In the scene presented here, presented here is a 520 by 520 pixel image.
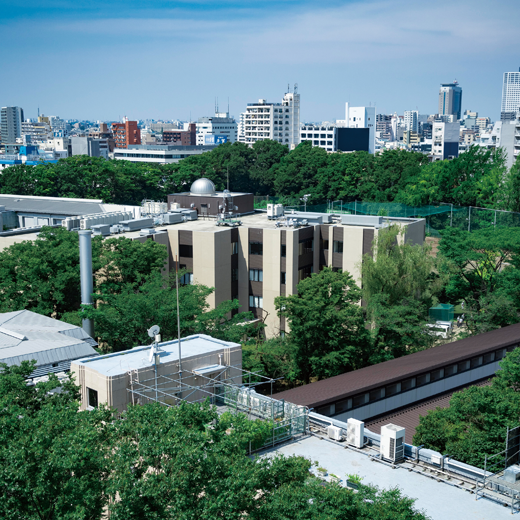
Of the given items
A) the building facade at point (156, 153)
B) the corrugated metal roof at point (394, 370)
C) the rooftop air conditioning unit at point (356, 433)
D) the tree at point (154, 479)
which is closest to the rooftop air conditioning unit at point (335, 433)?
the rooftop air conditioning unit at point (356, 433)

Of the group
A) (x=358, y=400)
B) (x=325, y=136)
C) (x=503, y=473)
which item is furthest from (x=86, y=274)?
(x=325, y=136)

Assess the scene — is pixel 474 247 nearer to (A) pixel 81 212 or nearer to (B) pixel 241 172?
Result: (A) pixel 81 212

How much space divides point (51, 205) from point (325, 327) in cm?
4424

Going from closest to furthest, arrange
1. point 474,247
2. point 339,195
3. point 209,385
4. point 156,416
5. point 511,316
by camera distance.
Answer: point 156,416 → point 209,385 → point 511,316 → point 474,247 → point 339,195

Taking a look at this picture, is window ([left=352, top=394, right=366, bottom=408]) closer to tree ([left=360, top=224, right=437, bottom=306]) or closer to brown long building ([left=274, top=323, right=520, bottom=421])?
brown long building ([left=274, top=323, right=520, bottom=421])

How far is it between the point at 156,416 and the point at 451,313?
1506 inches

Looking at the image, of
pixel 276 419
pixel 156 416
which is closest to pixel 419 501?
pixel 276 419

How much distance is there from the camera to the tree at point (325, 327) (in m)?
35.2

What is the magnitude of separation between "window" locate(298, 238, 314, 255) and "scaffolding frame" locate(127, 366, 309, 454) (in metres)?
26.0

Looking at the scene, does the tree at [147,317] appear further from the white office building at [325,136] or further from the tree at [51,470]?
the white office building at [325,136]

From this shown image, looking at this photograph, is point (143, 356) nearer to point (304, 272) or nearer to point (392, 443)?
point (392, 443)

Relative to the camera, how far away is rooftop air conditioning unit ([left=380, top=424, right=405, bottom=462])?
19344 mm

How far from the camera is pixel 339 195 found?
97.4m

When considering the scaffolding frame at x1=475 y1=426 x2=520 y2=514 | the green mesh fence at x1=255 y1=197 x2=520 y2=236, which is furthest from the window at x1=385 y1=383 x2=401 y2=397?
the green mesh fence at x1=255 y1=197 x2=520 y2=236
